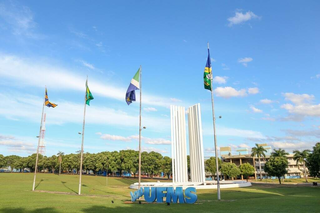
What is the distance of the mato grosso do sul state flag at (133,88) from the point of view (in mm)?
32763

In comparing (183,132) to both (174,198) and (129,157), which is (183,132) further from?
(129,157)

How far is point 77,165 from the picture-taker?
5226 inches

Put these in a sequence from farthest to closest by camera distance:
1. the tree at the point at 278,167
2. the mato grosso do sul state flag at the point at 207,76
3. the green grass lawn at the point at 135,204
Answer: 1. the tree at the point at 278,167
2. the mato grosso do sul state flag at the point at 207,76
3. the green grass lawn at the point at 135,204

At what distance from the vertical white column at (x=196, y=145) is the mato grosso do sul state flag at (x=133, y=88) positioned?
30000 millimetres

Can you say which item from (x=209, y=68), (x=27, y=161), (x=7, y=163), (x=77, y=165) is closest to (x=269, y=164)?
(x=209, y=68)

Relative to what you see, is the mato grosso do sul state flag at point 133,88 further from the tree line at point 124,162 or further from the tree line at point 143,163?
the tree line at point 124,162

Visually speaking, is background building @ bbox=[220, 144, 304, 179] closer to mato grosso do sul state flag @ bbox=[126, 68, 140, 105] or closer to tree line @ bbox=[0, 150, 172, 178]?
tree line @ bbox=[0, 150, 172, 178]

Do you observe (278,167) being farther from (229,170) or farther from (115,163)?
(115,163)

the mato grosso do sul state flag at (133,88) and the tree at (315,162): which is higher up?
the mato grosso do sul state flag at (133,88)

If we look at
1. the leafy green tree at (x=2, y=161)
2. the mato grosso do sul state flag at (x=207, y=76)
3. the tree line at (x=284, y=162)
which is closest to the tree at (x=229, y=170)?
the tree line at (x=284, y=162)

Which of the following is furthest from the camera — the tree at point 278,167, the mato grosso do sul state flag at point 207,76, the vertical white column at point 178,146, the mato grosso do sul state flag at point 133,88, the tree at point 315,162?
the tree at point 278,167

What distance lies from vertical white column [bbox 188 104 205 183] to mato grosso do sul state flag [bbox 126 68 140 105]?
30.0 meters

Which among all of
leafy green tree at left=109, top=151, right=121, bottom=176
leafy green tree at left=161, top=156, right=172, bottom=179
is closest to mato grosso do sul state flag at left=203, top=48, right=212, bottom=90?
leafy green tree at left=161, top=156, right=172, bottom=179

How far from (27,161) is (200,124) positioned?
450 ft
